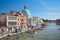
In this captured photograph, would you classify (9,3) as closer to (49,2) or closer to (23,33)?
(49,2)

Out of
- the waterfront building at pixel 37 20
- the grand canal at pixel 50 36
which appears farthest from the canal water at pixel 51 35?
the waterfront building at pixel 37 20

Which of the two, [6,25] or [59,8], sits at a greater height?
[59,8]

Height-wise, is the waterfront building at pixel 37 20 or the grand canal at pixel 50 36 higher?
the waterfront building at pixel 37 20

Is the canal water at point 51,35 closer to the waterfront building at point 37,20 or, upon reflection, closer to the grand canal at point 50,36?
the grand canal at point 50,36

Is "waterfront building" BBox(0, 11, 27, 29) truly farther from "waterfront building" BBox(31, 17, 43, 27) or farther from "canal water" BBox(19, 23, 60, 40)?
"canal water" BBox(19, 23, 60, 40)

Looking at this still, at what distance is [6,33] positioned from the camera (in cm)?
376

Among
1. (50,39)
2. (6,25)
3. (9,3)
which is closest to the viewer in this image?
(9,3)

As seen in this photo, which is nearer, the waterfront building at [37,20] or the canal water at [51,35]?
the canal water at [51,35]

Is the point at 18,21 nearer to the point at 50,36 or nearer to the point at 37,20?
the point at 37,20

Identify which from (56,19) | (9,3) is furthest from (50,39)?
(9,3)

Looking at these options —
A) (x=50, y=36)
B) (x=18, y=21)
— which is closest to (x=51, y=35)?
(x=50, y=36)

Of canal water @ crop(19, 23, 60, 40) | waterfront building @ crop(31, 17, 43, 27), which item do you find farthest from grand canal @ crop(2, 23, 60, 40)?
waterfront building @ crop(31, 17, 43, 27)

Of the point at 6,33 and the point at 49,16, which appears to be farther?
the point at 6,33

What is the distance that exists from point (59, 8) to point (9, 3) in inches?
30.3
